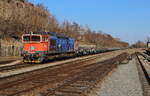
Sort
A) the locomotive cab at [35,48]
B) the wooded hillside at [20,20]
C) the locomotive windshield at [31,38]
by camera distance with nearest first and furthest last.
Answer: the locomotive cab at [35,48] → the locomotive windshield at [31,38] → the wooded hillside at [20,20]

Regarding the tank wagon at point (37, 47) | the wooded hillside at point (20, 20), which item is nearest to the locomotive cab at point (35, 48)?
the tank wagon at point (37, 47)

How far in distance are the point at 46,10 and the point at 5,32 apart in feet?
113

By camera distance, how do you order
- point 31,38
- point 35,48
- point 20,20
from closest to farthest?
point 35,48, point 31,38, point 20,20

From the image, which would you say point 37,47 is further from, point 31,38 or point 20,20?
point 20,20

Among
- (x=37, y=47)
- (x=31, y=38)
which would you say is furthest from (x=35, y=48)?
(x=31, y=38)

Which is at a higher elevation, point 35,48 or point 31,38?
point 31,38

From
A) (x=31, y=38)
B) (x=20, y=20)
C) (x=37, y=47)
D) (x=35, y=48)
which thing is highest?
(x=20, y=20)

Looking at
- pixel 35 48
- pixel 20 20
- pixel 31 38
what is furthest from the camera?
pixel 20 20

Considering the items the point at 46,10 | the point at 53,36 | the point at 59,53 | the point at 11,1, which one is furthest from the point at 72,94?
the point at 46,10

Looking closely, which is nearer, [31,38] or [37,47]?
[37,47]

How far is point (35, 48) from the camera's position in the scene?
26188mm

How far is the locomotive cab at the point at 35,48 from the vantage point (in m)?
26.0

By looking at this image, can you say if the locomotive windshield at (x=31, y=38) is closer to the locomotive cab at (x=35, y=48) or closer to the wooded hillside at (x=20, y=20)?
the locomotive cab at (x=35, y=48)

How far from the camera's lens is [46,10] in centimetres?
8162
